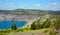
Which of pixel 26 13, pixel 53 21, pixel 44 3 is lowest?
pixel 53 21

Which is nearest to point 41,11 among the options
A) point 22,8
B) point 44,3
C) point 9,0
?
point 44,3

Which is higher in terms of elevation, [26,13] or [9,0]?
[9,0]

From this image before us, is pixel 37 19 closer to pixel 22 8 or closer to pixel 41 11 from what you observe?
pixel 41 11

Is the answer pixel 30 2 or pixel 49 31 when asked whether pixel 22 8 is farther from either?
pixel 49 31

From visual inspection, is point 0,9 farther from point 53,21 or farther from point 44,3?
point 53,21

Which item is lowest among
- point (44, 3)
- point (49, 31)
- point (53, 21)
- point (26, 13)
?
point (49, 31)

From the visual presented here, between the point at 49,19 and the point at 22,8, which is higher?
the point at 22,8

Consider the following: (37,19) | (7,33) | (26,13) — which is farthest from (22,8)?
(7,33)
